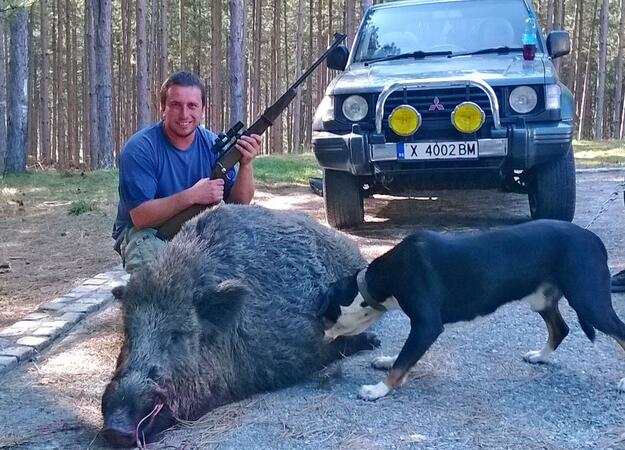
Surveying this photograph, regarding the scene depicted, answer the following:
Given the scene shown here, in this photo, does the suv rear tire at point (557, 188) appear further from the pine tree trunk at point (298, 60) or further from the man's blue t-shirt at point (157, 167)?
the pine tree trunk at point (298, 60)

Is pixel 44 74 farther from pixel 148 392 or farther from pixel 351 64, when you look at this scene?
pixel 148 392

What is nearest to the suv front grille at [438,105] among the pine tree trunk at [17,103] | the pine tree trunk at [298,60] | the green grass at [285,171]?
the green grass at [285,171]

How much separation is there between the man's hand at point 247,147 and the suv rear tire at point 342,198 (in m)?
2.79

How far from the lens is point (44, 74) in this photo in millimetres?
31234

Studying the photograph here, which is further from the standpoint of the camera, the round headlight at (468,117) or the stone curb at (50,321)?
the round headlight at (468,117)

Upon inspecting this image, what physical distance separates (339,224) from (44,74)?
1038 inches

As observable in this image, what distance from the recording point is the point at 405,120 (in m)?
7.07

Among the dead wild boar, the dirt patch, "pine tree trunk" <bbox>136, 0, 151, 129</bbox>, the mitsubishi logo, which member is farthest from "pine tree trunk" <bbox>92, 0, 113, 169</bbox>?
the dead wild boar

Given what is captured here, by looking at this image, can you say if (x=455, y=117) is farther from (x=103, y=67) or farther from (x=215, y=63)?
(x=215, y=63)

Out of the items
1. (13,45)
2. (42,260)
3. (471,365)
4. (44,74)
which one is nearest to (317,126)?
(42,260)

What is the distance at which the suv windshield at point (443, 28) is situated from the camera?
835 centimetres

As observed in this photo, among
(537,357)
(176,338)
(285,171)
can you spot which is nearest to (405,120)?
(537,357)

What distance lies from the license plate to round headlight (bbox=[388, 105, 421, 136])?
124 mm

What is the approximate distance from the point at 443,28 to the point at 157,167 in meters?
4.67
